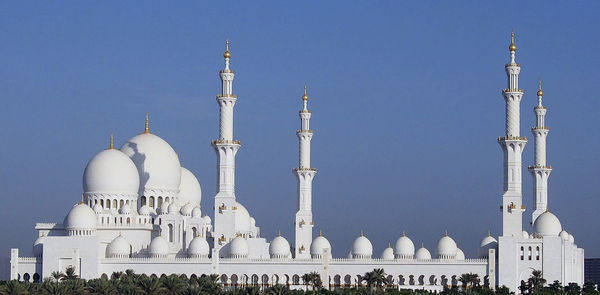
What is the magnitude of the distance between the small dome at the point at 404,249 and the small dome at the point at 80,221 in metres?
21.7

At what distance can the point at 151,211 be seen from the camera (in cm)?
9275

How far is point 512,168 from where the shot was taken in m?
82.7

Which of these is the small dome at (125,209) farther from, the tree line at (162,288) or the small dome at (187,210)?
the tree line at (162,288)

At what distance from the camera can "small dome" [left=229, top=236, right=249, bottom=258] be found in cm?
8544

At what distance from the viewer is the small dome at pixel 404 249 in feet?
282

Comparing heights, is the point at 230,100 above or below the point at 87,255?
above

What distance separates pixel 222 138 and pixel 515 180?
69.2ft

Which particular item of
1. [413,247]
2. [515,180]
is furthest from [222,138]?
[515,180]

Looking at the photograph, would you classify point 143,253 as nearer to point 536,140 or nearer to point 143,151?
point 143,151

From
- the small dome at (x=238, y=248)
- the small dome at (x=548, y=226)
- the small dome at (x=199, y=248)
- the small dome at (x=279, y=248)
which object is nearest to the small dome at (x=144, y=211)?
the small dome at (x=199, y=248)

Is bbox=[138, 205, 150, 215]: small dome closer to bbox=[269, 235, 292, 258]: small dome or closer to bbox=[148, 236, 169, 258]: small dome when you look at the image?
bbox=[148, 236, 169, 258]: small dome

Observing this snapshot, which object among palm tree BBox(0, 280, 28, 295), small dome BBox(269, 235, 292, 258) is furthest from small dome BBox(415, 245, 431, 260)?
palm tree BBox(0, 280, 28, 295)

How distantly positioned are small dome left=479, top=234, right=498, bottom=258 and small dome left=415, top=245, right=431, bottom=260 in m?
3.68

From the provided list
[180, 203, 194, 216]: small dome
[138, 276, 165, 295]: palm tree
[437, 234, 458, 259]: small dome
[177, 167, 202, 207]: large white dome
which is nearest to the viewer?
[138, 276, 165, 295]: palm tree
